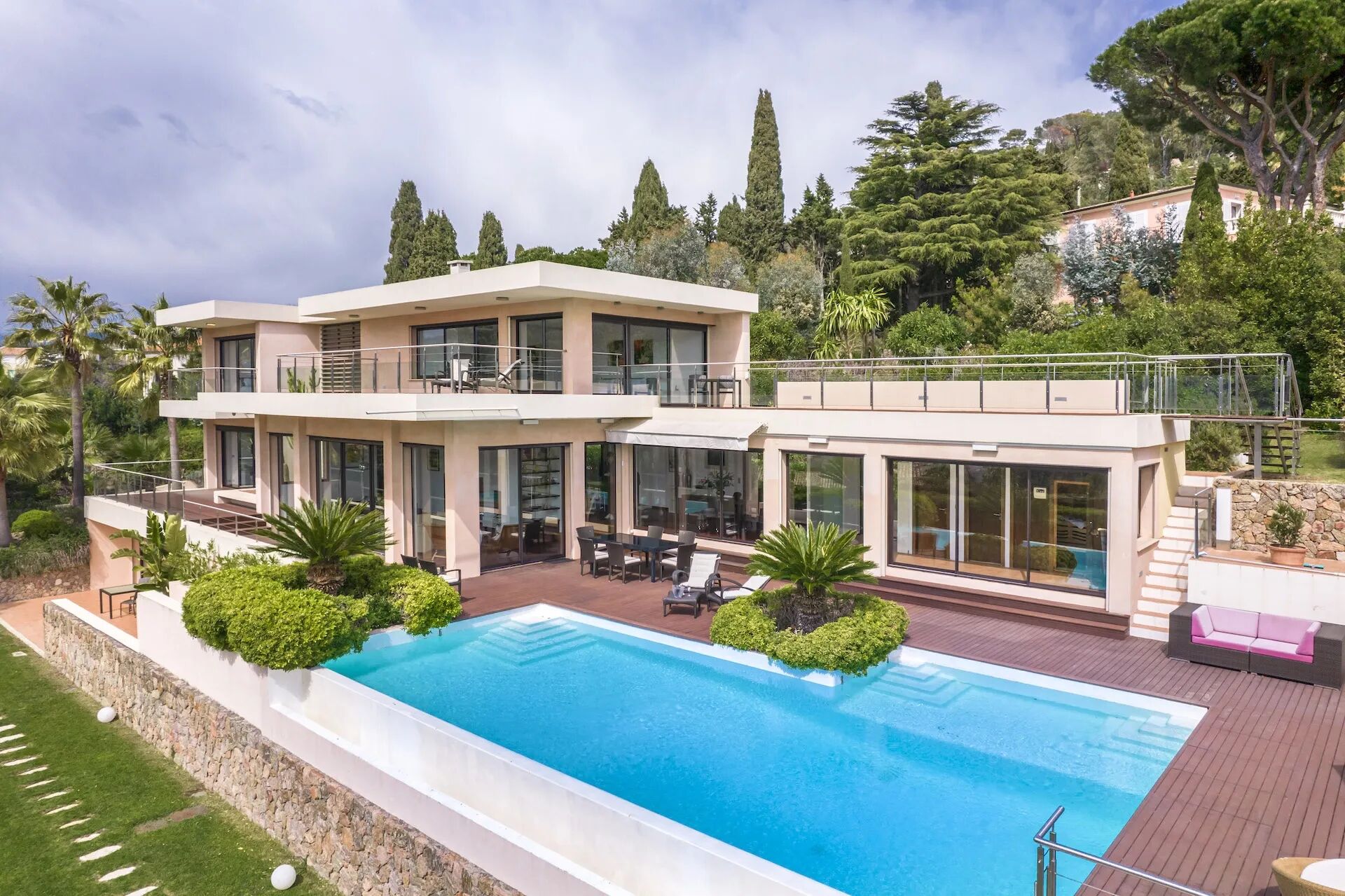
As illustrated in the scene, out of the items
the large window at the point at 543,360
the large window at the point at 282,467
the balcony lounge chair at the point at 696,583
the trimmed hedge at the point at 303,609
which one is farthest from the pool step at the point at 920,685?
the large window at the point at 282,467

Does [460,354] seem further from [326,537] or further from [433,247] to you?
[433,247]

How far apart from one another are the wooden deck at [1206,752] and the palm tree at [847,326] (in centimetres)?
2211

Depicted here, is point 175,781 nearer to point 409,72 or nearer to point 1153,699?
point 1153,699

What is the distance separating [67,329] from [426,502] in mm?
25311

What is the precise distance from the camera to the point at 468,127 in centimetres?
3841

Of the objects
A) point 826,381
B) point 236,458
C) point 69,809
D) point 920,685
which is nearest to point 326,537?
point 69,809

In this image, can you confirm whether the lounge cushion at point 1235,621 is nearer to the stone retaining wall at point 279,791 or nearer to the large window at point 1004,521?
the large window at point 1004,521

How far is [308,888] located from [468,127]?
34263mm

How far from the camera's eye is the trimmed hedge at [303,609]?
44.2 feet

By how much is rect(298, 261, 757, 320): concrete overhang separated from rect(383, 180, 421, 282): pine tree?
55735 millimetres

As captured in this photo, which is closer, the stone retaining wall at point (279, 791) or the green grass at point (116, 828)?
the stone retaining wall at point (279, 791)

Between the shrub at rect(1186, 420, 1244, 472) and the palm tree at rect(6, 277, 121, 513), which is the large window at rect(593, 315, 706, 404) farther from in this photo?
the palm tree at rect(6, 277, 121, 513)

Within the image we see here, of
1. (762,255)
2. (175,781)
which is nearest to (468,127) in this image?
(762,255)

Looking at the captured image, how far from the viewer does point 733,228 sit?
5900 cm
